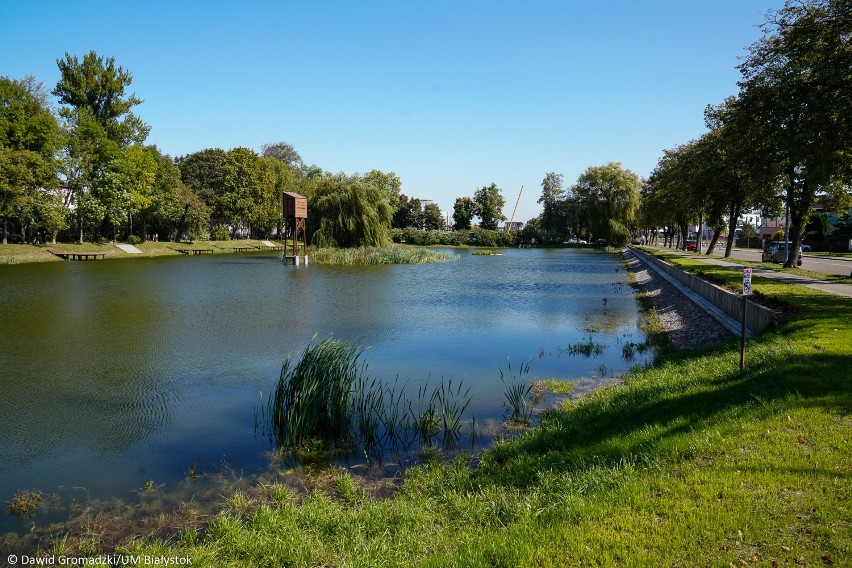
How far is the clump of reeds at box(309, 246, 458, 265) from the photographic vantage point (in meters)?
44.9

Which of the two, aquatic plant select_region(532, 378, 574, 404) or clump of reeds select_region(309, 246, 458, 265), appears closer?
aquatic plant select_region(532, 378, 574, 404)

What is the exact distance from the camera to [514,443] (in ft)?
24.6

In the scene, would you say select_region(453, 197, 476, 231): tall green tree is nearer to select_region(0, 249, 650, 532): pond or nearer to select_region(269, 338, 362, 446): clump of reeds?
select_region(0, 249, 650, 532): pond

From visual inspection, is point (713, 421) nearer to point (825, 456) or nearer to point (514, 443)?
point (825, 456)

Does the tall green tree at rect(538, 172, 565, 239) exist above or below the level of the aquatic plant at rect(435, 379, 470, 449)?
above

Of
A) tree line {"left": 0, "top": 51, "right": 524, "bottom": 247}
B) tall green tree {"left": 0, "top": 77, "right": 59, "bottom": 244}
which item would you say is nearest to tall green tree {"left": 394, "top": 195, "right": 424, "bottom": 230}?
tree line {"left": 0, "top": 51, "right": 524, "bottom": 247}

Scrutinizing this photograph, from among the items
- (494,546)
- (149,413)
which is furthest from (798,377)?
(149,413)

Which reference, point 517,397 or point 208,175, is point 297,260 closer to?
point 517,397

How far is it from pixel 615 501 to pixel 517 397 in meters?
4.85

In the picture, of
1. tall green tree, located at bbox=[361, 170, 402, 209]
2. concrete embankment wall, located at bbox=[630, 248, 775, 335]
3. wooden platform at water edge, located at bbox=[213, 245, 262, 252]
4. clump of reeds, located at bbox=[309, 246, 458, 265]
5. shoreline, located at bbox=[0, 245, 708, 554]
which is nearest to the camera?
shoreline, located at bbox=[0, 245, 708, 554]

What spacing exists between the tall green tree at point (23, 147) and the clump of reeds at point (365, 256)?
22.4 metres

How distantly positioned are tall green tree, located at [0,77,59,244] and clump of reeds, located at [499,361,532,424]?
44.6m

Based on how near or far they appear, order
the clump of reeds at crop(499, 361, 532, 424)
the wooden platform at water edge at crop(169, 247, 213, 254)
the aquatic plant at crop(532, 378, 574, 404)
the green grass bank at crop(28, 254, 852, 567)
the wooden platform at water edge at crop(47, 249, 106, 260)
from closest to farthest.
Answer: the green grass bank at crop(28, 254, 852, 567) < the clump of reeds at crop(499, 361, 532, 424) < the aquatic plant at crop(532, 378, 574, 404) < the wooden platform at water edge at crop(47, 249, 106, 260) < the wooden platform at water edge at crop(169, 247, 213, 254)

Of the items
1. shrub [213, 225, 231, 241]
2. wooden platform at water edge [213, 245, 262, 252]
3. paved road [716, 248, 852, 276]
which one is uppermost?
shrub [213, 225, 231, 241]
